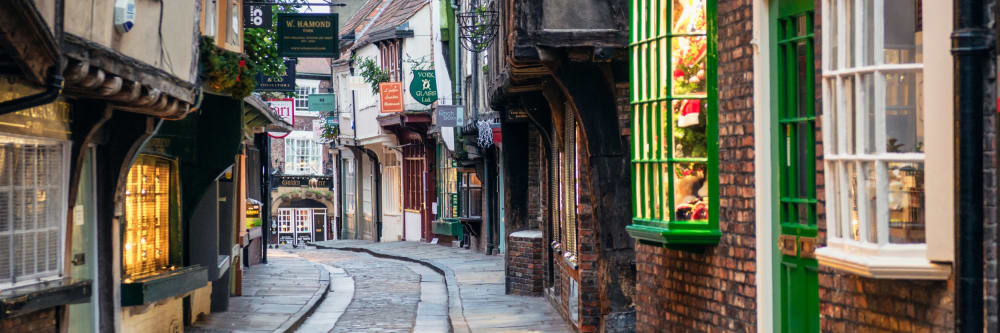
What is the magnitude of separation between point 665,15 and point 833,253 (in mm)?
3090

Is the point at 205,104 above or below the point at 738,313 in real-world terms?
above

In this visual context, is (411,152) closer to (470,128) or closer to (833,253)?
(470,128)

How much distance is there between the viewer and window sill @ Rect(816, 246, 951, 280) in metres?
5.01

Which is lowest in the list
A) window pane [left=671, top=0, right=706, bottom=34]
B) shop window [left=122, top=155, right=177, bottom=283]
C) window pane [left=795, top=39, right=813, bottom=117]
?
shop window [left=122, top=155, right=177, bottom=283]

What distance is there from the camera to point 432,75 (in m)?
31.2

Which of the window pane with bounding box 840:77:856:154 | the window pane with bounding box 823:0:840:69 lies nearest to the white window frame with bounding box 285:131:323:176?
the window pane with bounding box 823:0:840:69

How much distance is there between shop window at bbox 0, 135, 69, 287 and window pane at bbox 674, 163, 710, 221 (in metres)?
5.04

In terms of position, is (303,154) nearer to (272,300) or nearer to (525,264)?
(272,300)

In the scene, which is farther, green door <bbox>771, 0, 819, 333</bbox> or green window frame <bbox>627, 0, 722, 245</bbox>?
green window frame <bbox>627, 0, 722, 245</bbox>

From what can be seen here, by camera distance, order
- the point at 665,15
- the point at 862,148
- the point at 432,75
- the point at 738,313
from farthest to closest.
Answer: the point at 432,75 → the point at 665,15 → the point at 738,313 → the point at 862,148

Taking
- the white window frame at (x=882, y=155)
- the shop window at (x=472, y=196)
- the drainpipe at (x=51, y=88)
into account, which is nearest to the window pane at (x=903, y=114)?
the white window frame at (x=882, y=155)

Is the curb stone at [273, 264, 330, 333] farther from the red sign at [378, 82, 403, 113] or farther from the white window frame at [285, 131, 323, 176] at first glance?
the white window frame at [285, 131, 323, 176]

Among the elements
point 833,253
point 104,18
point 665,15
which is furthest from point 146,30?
point 833,253

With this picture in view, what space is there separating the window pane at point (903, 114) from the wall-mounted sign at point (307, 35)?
14650mm
